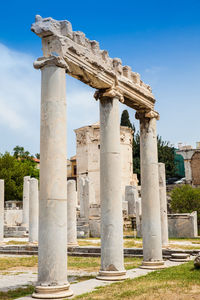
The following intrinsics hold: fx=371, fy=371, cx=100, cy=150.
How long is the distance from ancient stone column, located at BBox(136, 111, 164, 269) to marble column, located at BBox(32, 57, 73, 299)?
3.92m

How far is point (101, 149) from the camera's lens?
27.9ft

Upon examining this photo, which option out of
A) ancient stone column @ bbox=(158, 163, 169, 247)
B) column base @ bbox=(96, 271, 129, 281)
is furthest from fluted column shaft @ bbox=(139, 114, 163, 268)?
ancient stone column @ bbox=(158, 163, 169, 247)

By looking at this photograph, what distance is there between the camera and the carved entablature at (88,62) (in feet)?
23.0

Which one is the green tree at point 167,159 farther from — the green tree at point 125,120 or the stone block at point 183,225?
the stone block at point 183,225

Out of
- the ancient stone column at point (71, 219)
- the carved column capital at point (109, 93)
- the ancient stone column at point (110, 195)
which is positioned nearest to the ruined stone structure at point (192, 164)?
the ancient stone column at point (71, 219)

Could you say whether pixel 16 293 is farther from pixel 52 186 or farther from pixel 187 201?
pixel 187 201

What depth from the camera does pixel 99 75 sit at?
833 cm

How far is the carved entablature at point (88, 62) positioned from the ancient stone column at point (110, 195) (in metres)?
0.53

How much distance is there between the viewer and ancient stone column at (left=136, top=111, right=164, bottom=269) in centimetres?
972

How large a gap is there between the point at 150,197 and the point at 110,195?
80.9 inches

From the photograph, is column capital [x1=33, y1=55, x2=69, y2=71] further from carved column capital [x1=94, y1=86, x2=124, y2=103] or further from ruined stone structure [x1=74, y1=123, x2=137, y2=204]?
ruined stone structure [x1=74, y1=123, x2=137, y2=204]

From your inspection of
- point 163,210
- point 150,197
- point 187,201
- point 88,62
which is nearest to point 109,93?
point 88,62

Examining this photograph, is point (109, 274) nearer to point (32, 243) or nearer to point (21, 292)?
point (21, 292)

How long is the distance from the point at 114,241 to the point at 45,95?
354 centimetres
